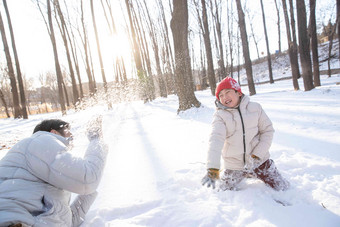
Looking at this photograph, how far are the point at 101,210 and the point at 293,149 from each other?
2.47m

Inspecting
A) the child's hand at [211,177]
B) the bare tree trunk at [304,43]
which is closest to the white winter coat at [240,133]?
the child's hand at [211,177]

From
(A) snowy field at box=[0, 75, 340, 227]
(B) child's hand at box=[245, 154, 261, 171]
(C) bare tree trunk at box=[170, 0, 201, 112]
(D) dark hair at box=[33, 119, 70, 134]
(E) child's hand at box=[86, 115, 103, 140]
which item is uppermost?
(C) bare tree trunk at box=[170, 0, 201, 112]

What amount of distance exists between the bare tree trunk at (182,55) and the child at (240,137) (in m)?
4.57

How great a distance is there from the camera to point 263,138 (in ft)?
6.69

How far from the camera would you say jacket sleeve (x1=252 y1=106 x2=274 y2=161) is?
1995 millimetres

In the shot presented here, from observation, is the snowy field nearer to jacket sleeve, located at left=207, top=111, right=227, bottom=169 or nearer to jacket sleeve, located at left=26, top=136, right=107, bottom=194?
jacket sleeve, located at left=207, top=111, right=227, bottom=169

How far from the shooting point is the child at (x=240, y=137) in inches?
78.2

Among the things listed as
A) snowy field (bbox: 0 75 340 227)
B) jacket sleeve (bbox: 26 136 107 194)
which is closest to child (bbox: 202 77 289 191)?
snowy field (bbox: 0 75 340 227)

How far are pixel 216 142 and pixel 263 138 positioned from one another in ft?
1.64

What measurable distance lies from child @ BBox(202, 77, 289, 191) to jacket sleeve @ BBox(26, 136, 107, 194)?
3.67 feet

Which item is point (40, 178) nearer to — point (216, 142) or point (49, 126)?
point (49, 126)

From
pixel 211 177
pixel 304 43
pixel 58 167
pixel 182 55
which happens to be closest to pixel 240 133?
pixel 211 177

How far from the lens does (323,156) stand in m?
2.44

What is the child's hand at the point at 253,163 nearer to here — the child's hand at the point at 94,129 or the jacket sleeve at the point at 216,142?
the jacket sleeve at the point at 216,142
